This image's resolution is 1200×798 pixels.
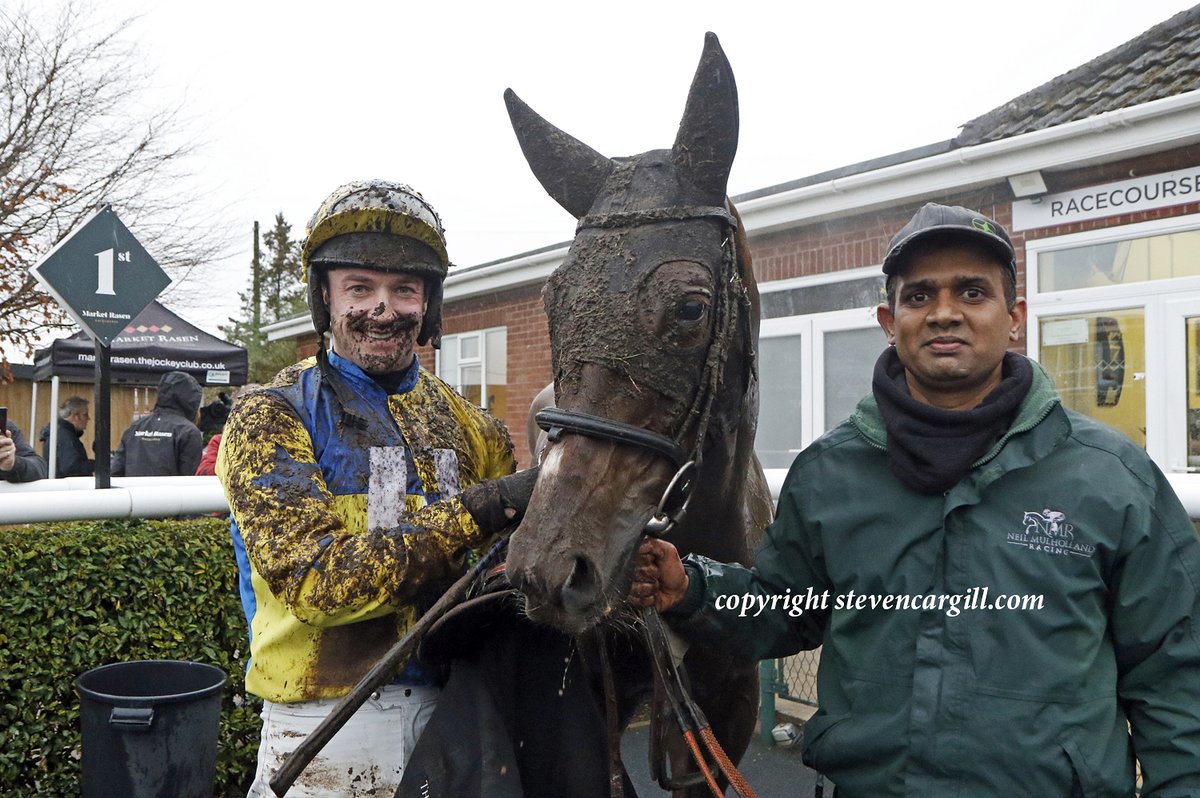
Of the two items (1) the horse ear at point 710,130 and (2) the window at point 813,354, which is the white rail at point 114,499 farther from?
(2) the window at point 813,354

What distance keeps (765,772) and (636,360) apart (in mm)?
3800

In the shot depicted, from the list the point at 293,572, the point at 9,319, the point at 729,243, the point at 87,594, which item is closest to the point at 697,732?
the point at 293,572

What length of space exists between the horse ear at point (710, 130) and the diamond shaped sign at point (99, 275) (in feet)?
11.8

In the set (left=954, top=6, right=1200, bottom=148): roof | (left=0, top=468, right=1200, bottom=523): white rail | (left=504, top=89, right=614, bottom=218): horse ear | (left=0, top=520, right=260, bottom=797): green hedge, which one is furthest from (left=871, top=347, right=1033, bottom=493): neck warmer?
(left=954, top=6, right=1200, bottom=148): roof

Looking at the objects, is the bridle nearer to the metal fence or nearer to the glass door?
the metal fence

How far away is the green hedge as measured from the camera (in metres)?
3.64

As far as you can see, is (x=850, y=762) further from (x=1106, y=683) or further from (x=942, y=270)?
(x=942, y=270)

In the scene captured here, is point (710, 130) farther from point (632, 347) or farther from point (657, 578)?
point (657, 578)

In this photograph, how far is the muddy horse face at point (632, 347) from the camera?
1.67 meters

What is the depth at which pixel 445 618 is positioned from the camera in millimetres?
1946

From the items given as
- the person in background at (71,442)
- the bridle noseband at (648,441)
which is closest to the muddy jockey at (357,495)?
the bridle noseband at (648,441)

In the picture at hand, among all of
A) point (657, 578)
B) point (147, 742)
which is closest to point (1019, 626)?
point (657, 578)

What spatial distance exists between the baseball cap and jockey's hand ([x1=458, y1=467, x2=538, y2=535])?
37.3 inches

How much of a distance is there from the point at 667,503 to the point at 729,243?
2.14 ft
